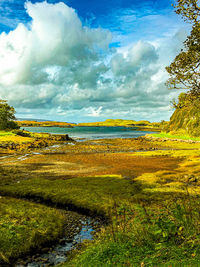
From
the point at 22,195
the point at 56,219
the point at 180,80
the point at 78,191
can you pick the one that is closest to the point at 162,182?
the point at 78,191

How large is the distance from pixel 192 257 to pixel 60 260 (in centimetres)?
725

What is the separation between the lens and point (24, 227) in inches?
506

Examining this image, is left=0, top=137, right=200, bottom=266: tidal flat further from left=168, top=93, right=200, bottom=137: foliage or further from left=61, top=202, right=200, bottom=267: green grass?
left=168, top=93, right=200, bottom=137: foliage

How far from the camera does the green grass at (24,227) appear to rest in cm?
1095

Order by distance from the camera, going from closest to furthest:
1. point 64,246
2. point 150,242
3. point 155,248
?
1. point 155,248
2. point 150,242
3. point 64,246

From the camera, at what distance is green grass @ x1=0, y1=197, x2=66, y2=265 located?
431 inches

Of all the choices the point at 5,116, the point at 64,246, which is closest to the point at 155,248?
the point at 64,246

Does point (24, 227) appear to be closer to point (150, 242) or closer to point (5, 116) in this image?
point (150, 242)

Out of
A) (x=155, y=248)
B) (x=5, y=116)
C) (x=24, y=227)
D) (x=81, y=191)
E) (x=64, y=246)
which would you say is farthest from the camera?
(x=5, y=116)

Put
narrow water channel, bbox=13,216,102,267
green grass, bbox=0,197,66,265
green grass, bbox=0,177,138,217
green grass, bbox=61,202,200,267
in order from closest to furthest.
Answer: green grass, bbox=61,202,200,267
narrow water channel, bbox=13,216,102,267
green grass, bbox=0,197,66,265
green grass, bbox=0,177,138,217

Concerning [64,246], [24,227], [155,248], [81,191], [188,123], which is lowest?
[64,246]

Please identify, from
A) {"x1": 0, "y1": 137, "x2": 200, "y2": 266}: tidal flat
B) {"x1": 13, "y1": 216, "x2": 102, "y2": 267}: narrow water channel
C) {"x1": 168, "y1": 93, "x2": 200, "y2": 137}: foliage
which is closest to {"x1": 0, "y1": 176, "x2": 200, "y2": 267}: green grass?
{"x1": 0, "y1": 137, "x2": 200, "y2": 266}: tidal flat

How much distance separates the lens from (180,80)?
816 inches

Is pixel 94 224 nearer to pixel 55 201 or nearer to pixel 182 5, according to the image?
pixel 55 201
